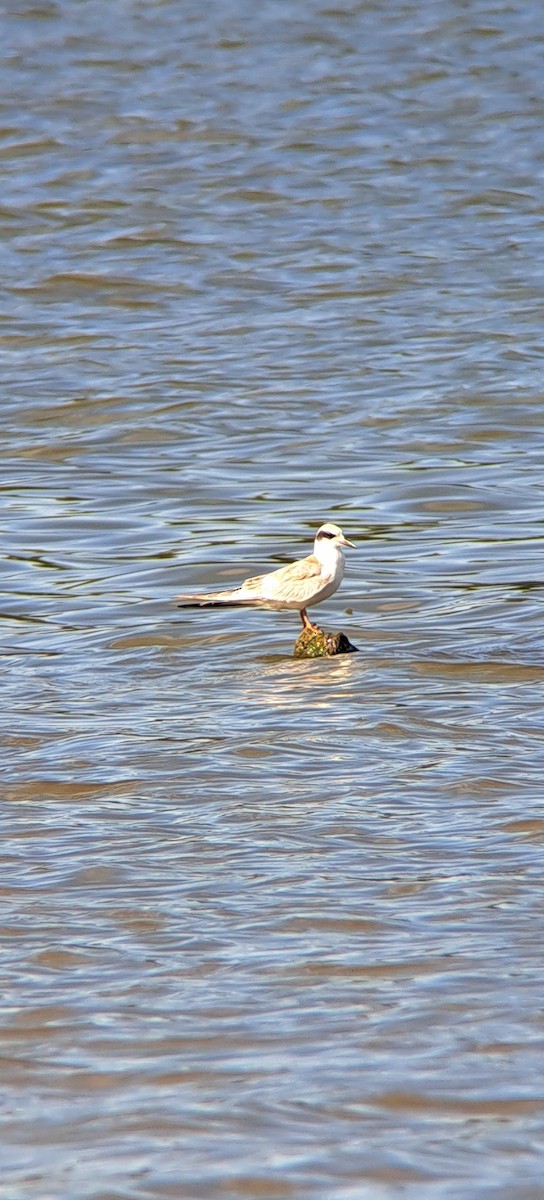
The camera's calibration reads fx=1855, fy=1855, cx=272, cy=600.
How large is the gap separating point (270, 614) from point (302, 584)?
0.99m

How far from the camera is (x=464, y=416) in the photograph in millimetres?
11734

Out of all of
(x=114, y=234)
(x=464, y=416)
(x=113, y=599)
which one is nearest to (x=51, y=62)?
(x=114, y=234)

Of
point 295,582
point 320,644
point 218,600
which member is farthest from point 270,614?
point 320,644

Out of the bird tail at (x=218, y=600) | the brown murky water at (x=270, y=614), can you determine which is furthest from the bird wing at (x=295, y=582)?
the brown murky water at (x=270, y=614)

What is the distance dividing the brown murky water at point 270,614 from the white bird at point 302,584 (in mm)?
225

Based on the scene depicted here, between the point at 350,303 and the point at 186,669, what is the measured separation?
275 inches

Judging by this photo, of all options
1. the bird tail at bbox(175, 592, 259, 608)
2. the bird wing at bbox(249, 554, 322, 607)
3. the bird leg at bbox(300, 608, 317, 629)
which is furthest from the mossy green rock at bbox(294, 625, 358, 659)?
the bird tail at bbox(175, 592, 259, 608)

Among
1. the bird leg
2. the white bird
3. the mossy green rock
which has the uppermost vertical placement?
the white bird

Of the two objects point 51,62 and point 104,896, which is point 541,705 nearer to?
point 104,896

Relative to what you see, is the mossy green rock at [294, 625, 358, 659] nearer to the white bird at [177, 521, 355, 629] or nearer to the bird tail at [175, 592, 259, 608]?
the white bird at [177, 521, 355, 629]

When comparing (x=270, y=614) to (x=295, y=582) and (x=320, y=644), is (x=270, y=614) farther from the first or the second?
(x=320, y=644)

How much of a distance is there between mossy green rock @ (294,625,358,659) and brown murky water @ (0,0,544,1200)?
0.08m

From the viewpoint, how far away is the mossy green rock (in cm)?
765

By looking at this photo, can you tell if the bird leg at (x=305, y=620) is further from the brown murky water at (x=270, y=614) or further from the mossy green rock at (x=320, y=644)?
the brown murky water at (x=270, y=614)
